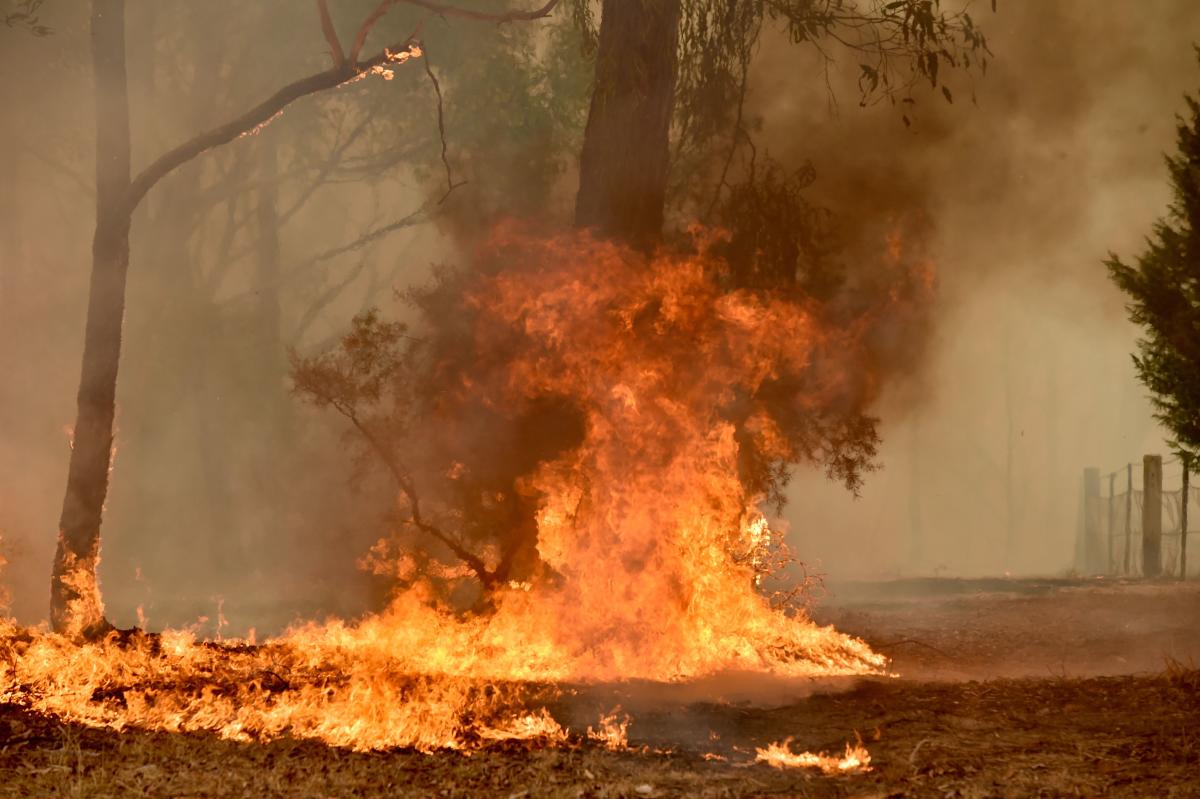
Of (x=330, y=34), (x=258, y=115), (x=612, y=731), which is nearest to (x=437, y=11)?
(x=330, y=34)

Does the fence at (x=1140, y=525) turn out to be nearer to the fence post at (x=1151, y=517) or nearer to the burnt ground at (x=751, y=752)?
the fence post at (x=1151, y=517)

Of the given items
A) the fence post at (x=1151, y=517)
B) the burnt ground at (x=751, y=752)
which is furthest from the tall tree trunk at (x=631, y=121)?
the fence post at (x=1151, y=517)

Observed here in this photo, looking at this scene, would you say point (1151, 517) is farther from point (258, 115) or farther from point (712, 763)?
point (258, 115)

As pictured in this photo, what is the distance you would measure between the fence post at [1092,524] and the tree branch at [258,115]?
18.9 metres

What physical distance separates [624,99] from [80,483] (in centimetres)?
633

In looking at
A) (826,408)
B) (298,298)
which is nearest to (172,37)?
(298,298)

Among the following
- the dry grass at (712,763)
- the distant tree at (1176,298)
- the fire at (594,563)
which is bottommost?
the dry grass at (712,763)

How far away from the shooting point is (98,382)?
11008 millimetres

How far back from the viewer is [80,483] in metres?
11.0

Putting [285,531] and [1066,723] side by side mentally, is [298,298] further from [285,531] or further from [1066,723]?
[1066,723]

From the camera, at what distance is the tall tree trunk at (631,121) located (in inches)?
464

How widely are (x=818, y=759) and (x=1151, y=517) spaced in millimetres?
13392

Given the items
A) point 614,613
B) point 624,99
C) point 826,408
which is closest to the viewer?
point 614,613

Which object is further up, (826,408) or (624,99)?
(624,99)
